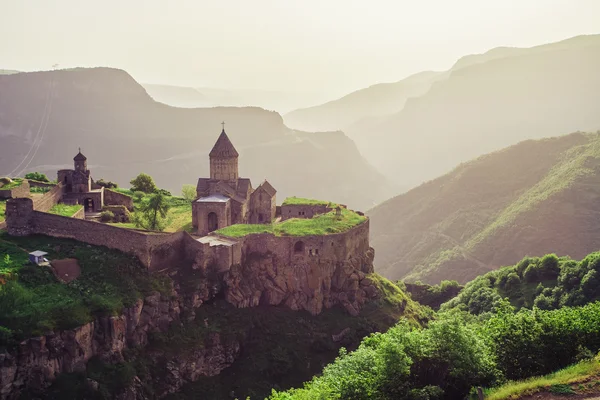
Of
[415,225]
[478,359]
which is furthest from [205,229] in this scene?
[415,225]

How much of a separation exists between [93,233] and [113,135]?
162m

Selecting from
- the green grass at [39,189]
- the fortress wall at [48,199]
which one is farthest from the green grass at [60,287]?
the green grass at [39,189]

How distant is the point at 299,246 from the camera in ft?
135

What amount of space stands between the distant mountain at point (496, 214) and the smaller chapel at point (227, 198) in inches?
1675

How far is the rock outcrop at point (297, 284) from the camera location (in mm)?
38406

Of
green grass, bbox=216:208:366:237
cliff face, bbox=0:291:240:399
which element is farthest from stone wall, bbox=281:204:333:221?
cliff face, bbox=0:291:240:399

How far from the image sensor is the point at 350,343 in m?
39.7

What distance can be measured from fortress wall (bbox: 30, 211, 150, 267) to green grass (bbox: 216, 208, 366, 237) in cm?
752

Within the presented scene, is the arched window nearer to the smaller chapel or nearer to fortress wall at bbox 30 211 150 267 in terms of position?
the smaller chapel

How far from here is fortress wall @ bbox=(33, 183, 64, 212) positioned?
40531 millimetres

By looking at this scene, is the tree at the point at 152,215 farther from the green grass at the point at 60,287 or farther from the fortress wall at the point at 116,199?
the green grass at the point at 60,287

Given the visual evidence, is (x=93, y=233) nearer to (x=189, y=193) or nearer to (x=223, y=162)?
(x=223, y=162)

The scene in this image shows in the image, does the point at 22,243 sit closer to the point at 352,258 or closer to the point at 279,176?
the point at 352,258

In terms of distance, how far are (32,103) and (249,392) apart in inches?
6524
